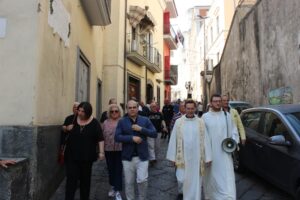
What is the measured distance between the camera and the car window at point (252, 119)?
24.8 ft

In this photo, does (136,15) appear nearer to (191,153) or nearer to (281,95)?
(281,95)

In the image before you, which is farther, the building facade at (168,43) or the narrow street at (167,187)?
the building facade at (168,43)

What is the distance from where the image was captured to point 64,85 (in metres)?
7.64

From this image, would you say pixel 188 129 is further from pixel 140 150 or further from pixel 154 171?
pixel 154 171

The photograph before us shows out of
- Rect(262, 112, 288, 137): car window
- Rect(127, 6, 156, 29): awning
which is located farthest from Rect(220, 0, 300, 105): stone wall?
Rect(262, 112, 288, 137): car window

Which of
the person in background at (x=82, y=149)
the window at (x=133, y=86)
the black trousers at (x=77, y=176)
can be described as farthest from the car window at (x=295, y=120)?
the window at (x=133, y=86)

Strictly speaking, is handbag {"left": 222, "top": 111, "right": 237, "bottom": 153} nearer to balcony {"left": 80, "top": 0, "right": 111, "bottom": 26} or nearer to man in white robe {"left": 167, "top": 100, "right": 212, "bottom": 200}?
man in white robe {"left": 167, "top": 100, "right": 212, "bottom": 200}

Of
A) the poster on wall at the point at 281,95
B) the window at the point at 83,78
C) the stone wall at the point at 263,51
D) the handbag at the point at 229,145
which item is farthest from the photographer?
the poster on wall at the point at 281,95

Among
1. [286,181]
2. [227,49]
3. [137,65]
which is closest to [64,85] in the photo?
[286,181]

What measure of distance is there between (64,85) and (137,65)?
1488cm

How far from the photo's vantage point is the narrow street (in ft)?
21.5

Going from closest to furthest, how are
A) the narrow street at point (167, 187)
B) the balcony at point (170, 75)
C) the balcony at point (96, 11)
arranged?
the narrow street at point (167, 187) → the balcony at point (96, 11) → the balcony at point (170, 75)

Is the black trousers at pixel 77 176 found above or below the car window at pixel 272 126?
below

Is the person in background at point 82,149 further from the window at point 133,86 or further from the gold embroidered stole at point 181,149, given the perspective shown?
the window at point 133,86
